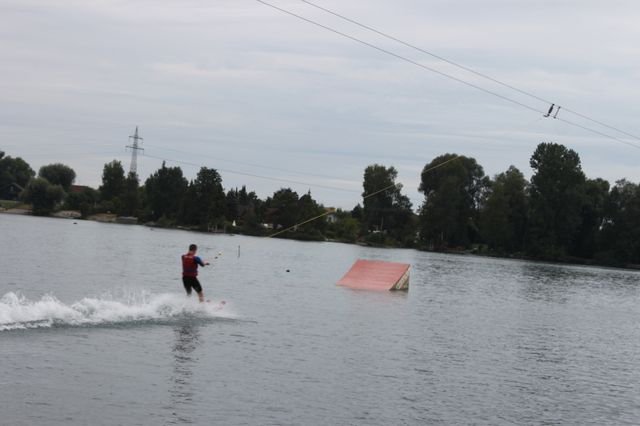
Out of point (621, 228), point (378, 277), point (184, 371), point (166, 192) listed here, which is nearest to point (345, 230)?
point (166, 192)

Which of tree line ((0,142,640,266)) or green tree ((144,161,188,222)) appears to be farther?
green tree ((144,161,188,222))

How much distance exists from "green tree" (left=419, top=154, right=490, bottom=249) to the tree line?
0.20 meters

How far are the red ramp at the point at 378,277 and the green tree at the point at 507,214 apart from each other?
101 m

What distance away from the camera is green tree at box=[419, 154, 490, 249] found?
15375cm

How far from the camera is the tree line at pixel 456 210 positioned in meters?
140

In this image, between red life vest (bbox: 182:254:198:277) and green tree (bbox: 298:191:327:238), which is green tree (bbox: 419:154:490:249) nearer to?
green tree (bbox: 298:191:327:238)

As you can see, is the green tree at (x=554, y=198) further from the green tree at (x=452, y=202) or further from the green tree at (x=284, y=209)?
the green tree at (x=284, y=209)

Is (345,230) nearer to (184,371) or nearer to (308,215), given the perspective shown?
(308,215)

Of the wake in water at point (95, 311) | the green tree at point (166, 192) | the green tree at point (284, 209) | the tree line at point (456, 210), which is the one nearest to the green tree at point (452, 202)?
the tree line at point (456, 210)

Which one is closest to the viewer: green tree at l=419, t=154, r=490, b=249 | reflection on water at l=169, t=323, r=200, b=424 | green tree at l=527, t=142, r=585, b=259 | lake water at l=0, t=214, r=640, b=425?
reflection on water at l=169, t=323, r=200, b=424

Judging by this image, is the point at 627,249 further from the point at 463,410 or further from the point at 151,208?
the point at 463,410

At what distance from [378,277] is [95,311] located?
25122 millimetres

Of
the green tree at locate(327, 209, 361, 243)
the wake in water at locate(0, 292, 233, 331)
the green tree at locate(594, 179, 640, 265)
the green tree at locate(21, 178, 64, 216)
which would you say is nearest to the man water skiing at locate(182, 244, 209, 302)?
the wake in water at locate(0, 292, 233, 331)

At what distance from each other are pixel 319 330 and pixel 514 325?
441 inches
